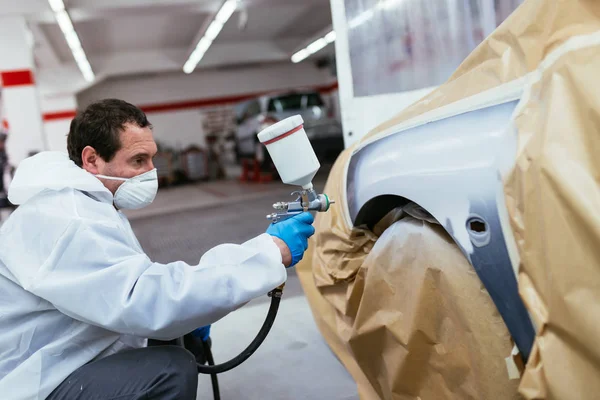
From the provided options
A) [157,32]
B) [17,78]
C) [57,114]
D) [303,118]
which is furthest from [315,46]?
[17,78]

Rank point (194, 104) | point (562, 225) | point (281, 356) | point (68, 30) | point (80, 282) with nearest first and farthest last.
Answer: point (562, 225) < point (80, 282) < point (281, 356) < point (68, 30) < point (194, 104)

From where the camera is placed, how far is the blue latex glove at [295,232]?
5.11 ft

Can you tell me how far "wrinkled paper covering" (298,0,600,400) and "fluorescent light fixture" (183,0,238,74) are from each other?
367 inches

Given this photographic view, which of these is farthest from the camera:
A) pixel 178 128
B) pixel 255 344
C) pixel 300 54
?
pixel 178 128

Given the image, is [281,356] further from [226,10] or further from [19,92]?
[226,10]

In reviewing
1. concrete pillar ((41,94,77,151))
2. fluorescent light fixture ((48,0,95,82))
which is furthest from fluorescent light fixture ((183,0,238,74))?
concrete pillar ((41,94,77,151))

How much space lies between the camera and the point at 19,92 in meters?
9.84

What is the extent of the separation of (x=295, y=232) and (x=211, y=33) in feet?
40.5

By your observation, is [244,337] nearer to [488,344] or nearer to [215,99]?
[488,344]

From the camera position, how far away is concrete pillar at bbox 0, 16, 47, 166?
9.62 metres

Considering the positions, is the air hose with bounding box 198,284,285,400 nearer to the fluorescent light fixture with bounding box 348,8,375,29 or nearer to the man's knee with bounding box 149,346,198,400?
the man's knee with bounding box 149,346,198,400

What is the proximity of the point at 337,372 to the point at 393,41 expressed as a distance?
200 centimetres

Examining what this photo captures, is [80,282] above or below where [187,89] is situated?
below

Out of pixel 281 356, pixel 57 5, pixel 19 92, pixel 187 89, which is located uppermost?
pixel 57 5
